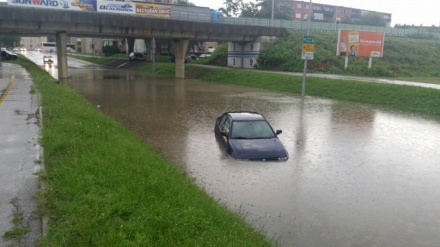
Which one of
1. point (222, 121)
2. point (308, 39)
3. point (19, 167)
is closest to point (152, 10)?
point (308, 39)

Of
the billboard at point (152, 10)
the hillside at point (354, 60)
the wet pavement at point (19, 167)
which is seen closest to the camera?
the wet pavement at point (19, 167)

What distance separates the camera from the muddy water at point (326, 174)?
7438 millimetres

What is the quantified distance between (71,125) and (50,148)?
2268 mm

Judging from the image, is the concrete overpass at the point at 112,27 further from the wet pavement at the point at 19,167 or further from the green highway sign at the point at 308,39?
the wet pavement at the point at 19,167

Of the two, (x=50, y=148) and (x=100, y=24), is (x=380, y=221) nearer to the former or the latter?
(x=50, y=148)

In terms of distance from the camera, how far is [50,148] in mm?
9594

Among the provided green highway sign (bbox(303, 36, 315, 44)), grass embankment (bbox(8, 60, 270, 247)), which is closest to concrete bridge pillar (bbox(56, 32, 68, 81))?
green highway sign (bbox(303, 36, 315, 44))

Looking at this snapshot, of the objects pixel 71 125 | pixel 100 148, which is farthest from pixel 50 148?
pixel 71 125

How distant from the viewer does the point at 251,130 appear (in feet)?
41.5

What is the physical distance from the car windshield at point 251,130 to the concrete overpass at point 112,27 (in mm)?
29177

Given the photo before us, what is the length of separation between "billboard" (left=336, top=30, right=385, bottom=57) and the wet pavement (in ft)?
104

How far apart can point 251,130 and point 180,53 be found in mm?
35342

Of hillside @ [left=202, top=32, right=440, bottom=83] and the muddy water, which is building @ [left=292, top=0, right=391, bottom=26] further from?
the muddy water

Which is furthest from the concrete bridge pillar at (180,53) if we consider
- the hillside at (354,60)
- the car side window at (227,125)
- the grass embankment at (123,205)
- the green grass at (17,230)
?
the green grass at (17,230)
